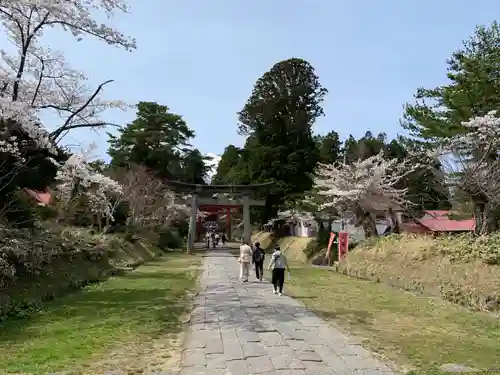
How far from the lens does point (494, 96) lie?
19.1 metres

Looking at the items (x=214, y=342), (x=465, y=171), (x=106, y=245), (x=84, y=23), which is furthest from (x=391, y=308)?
(x=106, y=245)

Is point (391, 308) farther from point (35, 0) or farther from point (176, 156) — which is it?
point (176, 156)

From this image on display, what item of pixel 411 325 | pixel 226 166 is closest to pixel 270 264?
pixel 411 325

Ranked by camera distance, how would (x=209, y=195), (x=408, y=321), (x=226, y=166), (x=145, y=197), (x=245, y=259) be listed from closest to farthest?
1. (x=408, y=321)
2. (x=245, y=259)
3. (x=145, y=197)
4. (x=209, y=195)
5. (x=226, y=166)

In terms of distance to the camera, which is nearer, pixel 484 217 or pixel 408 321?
pixel 408 321

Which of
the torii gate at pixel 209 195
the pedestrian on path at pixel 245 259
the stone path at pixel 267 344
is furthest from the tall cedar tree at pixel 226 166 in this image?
the stone path at pixel 267 344

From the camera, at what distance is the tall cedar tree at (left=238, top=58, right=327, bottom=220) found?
136ft

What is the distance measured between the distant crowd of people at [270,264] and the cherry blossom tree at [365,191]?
32.6 ft

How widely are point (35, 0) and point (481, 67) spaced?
52.1 feet

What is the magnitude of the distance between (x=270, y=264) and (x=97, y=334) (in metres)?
7.42

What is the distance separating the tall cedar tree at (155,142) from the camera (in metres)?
41.7

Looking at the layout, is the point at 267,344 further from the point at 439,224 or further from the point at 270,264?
the point at 439,224

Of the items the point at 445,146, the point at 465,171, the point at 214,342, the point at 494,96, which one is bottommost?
the point at 214,342

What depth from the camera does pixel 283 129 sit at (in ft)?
142
